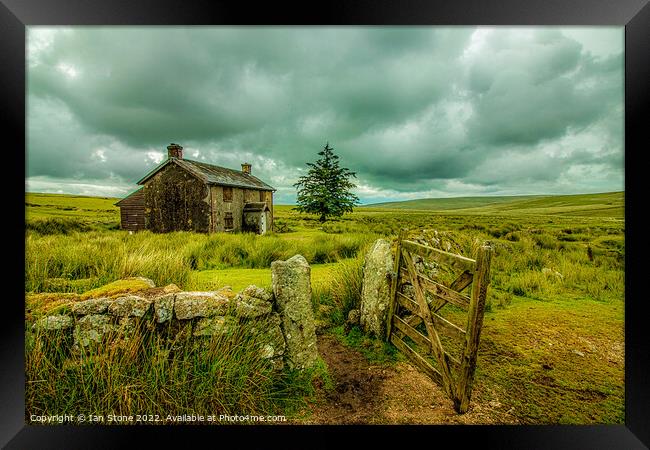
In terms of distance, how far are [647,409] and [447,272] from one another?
11.0ft

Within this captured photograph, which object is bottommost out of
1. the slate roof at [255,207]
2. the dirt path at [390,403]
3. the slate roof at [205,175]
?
the dirt path at [390,403]

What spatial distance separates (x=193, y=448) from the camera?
101 inches

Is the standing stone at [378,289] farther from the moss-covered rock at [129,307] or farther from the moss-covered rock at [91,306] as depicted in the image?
the moss-covered rock at [91,306]

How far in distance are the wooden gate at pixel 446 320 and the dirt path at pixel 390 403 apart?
0.13 meters

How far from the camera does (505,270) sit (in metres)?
6.19

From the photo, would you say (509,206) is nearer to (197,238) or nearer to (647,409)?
(647,409)

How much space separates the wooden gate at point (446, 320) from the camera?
223cm

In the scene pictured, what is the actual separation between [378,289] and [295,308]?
1.58 m

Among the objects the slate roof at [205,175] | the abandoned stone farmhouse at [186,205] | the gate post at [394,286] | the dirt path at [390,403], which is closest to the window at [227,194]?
the abandoned stone farmhouse at [186,205]

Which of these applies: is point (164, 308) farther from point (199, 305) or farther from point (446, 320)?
point (446, 320)

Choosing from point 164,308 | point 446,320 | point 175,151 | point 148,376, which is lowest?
point 148,376

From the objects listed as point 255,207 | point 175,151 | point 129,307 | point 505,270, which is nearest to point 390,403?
point 129,307

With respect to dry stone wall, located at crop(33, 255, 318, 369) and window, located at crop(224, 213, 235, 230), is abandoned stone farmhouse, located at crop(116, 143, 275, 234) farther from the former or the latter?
dry stone wall, located at crop(33, 255, 318, 369)

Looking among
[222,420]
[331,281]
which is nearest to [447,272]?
[331,281]
